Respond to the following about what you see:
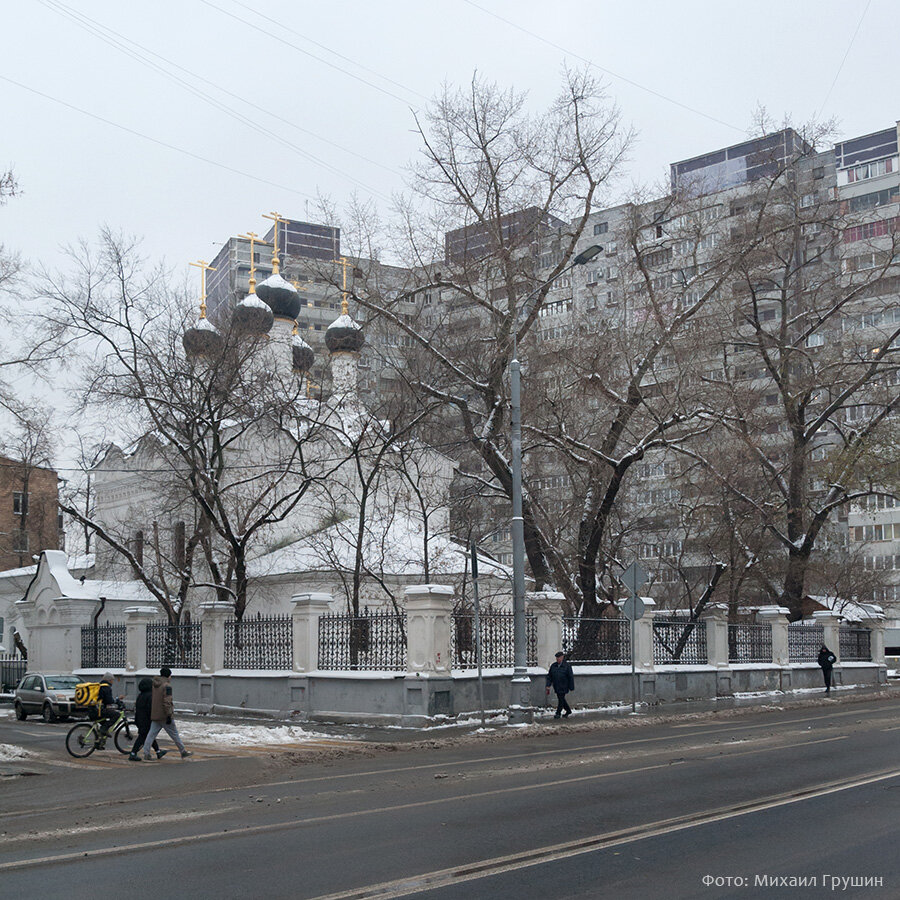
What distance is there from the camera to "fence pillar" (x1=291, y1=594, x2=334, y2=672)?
24.5 m

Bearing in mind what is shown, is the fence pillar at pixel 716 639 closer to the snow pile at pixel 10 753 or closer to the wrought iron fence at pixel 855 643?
the wrought iron fence at pixel 855 643

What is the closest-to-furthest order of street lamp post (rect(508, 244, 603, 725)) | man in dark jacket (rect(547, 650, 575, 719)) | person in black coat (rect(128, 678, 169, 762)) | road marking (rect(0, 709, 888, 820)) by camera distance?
1. road marking (rect(0, 709, 888, 820))
2. person in black coat (rect(128, 678, 169, 762))
3. street lamp post (rect(508, 244, 603, 725))
4. man in dark jacket (rect(547, 650, 575, 719))

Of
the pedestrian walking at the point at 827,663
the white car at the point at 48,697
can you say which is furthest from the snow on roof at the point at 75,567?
the pedestrian walking at the point at 827,663

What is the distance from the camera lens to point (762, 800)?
404 inches

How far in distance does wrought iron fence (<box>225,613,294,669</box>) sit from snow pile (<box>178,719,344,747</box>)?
2.87 m

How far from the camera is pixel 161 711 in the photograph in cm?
1691

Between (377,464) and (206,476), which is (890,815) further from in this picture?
(206,476)

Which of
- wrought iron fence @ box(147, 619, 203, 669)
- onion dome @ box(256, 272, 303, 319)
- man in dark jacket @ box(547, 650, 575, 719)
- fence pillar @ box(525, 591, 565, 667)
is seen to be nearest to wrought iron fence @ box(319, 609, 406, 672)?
man in dark jacket @ box(547, 650, 575, 719)

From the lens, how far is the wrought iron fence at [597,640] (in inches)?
1048

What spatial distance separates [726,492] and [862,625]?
11.3 m

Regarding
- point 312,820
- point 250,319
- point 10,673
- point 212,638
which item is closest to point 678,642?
point 212,638

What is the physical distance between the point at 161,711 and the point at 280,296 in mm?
35696

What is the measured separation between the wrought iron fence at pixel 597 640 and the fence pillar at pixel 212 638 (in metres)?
8.72

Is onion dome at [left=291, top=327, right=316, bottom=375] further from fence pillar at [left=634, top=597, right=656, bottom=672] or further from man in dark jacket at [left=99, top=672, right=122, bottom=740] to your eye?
man in dark jacket at [left=99, top=672, right=122, bottom=740]
